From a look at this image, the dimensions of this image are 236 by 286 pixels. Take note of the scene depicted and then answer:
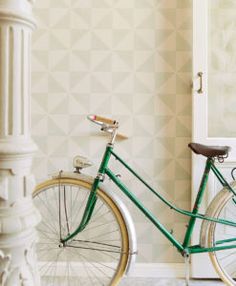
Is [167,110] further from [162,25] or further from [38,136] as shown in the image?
[38,136]

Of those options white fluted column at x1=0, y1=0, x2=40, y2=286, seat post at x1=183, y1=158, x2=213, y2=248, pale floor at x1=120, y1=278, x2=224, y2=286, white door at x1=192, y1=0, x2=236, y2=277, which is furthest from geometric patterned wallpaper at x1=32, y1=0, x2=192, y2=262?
white fluted column at x1=0, y1=0, x2=40, y2=286

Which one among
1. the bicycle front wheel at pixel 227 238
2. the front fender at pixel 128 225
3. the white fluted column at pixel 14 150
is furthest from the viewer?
the bicycle front wheel at pixel 227 238

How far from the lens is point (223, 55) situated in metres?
1.93

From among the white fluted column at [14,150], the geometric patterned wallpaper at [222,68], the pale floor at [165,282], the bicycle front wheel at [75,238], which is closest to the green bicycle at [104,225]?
the bicycle front wheel at [75,238]

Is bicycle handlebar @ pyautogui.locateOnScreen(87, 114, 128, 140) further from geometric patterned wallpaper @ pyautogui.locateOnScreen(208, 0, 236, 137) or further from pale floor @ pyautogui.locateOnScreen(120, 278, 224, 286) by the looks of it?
pale floor @ pyautogui.locateOnScreen(120, 278, 224, 286)

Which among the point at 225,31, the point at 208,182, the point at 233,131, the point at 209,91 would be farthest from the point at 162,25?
the point at 208,182

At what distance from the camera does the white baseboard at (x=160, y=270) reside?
6.45 feet

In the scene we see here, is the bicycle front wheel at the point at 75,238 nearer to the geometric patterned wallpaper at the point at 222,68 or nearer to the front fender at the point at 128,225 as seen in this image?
the front fender at the point at 128,225

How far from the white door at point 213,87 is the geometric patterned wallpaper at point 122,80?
0.35 feet

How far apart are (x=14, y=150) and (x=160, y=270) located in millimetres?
1605

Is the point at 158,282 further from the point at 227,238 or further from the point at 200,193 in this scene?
the point at 200,193

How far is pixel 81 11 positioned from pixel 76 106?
0.61 m

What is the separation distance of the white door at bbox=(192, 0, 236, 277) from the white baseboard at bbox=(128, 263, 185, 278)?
4.1 inches

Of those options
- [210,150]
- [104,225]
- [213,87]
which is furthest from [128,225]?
[213,87]
